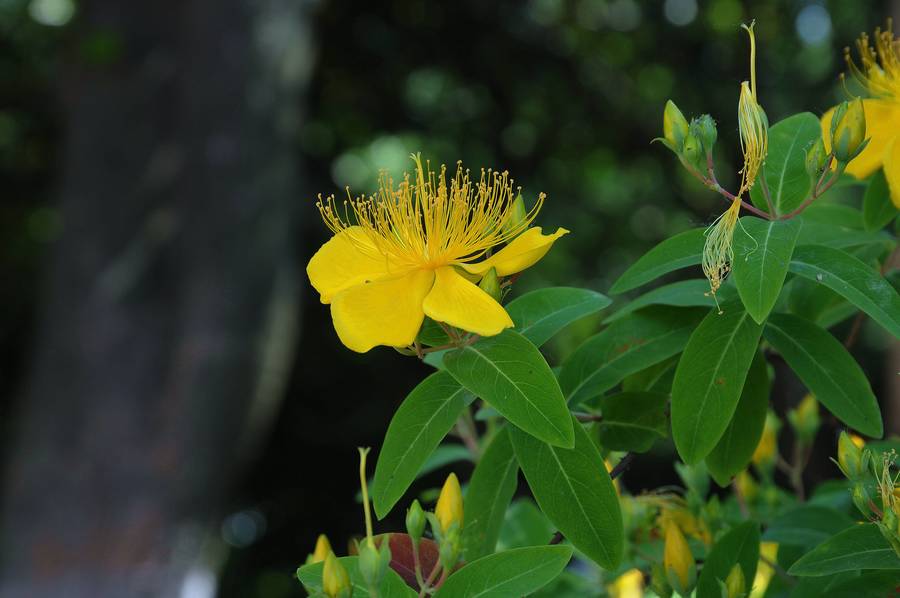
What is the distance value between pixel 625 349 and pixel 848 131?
0.91ft

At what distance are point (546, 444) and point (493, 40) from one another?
517cm

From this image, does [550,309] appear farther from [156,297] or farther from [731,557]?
[156,297]

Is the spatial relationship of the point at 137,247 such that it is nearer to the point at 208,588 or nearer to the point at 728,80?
the point at 208,588

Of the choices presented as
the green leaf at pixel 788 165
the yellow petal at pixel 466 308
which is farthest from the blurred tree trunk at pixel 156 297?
the green leaf at pixel 788 165

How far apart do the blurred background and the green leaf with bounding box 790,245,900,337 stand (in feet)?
3.81

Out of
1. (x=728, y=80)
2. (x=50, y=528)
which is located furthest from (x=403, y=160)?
(x=50, y=528)

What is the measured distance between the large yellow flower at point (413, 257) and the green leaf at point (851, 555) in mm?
326

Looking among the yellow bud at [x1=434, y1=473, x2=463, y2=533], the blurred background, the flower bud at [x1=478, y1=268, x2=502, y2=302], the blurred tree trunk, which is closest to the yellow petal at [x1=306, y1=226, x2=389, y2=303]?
the flower bud at [x1=478, y1=268, x2=502, y2=302]

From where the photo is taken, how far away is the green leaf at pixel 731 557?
948 mm

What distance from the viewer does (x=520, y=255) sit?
2.95 feet

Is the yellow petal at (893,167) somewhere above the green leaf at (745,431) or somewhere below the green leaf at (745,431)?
above

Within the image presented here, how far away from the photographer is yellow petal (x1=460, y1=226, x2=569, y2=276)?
→ 89cm

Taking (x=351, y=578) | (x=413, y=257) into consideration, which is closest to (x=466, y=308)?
(x=413, y=257)

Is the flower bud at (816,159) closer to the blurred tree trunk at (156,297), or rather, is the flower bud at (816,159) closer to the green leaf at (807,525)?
the green leaf at (807,525)
